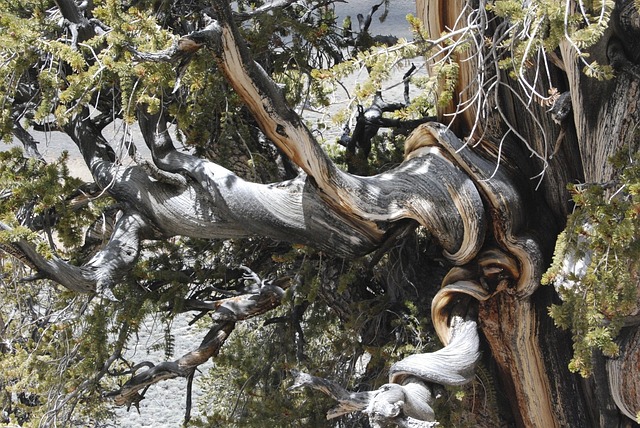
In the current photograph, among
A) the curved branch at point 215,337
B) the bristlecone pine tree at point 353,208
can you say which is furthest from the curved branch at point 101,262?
the curved branch at point 215,337

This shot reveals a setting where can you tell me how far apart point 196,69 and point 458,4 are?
1051 millimetres

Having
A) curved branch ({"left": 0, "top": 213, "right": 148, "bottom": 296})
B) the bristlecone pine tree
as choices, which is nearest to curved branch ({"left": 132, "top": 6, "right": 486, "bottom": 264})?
the bristlecone pine tree

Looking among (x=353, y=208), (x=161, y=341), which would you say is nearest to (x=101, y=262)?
(x=353, y=208)

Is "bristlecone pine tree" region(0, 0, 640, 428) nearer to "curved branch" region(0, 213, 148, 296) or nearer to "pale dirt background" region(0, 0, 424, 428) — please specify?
"curved branch" region(0, 213, 148, 296)

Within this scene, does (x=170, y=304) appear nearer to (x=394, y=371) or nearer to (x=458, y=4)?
(x=394, y=371)

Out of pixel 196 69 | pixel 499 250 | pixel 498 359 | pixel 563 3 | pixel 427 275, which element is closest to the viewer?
pixel 563 3

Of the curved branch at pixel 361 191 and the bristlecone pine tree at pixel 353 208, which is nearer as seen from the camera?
the bristlecone pine tree at pixel 353 208

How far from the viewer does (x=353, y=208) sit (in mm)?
3775

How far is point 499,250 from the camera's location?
3.95m

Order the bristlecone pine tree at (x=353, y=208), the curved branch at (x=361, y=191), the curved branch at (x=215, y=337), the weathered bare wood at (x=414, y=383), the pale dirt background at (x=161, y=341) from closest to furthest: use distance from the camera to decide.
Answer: the bristlecone pine tree at (x=353, y=208) → the weathered bare wood at (x=414, y=383) → the curved branch at (x=361, y=191) → the curved branch at (x=215, y=337) → the pale dirt background at (x=161, y=341)

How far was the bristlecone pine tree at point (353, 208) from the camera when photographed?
3.20 m

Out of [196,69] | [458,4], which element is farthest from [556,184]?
[196,69]

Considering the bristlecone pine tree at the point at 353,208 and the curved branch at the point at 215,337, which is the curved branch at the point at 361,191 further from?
the curved branch at the point at 215,337

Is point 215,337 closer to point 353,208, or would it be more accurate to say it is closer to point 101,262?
point 101,262
